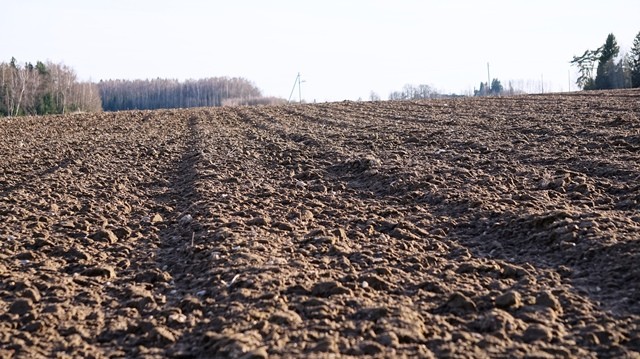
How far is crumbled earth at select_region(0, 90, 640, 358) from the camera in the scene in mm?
3355

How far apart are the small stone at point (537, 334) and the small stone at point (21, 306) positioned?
2.73 m

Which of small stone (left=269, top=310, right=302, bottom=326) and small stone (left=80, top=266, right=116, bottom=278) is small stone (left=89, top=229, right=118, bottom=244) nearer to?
small stone (left=80, top=266, right=116, bottom=278)

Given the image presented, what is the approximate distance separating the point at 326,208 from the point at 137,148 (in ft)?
20.6

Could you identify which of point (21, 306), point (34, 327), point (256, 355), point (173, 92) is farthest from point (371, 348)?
point (173, 92)

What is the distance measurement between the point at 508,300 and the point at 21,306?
2.75 m

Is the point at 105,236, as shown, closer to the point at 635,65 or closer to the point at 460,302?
the point at 460,302

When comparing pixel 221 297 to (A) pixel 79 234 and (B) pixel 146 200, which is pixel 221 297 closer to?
(A) pixel 79 234

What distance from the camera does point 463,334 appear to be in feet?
10.8

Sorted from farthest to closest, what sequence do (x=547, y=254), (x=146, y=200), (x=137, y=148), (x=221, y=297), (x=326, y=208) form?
(x=137, y=148) → (x=146, y=200) → (x=326, y=208) → (x=547, y=254) → (x=221, y=297)

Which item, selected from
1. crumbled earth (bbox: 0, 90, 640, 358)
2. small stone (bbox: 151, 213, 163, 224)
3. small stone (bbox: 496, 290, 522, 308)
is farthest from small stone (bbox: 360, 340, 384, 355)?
small stone (bbox: 151, 213, 163, 224)

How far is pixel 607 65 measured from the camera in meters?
55.8

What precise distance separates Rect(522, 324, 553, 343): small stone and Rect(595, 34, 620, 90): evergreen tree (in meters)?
55.0

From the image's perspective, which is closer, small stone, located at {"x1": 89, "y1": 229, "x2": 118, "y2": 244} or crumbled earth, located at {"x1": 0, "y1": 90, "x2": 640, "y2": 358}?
crumbled earth, located at {"x1": 0, "y1": 90, "x2": 640, "y2": 358}

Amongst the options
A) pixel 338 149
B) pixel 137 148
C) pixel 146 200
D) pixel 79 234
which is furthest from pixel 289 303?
pixel 137 148
